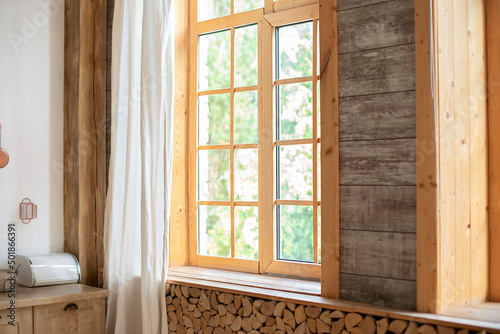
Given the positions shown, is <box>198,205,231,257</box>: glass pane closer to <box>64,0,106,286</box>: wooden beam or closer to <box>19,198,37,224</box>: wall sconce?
<box>64,0,106,286</box>: wooden beam

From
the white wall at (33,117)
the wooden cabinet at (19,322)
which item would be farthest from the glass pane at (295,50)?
the wooden cabinet at (19,322)

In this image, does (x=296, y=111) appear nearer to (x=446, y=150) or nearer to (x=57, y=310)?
(x=446, y=150)

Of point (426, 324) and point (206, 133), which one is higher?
point (206, 133)

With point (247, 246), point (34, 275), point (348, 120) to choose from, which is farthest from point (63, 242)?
point (348, 120)

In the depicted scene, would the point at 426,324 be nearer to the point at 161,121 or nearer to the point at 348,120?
the point at 348,120

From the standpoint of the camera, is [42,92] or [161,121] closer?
[161,121]

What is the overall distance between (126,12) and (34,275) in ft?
5.48

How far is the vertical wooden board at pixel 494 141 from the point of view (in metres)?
2.48

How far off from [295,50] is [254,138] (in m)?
0.58

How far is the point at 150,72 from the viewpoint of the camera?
10.5 feet

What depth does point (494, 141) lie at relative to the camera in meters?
2.51

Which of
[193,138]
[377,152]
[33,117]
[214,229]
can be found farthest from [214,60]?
[377,152]

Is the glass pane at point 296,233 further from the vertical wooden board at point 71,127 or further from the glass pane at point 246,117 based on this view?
the vertical wooden board at point 71,127

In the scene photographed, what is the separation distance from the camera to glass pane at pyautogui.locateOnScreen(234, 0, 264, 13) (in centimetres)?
332
